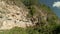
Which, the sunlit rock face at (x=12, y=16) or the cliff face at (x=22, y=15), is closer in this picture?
the sunlit rock face at (x=12, y=16)

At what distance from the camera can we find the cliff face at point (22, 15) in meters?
18.6

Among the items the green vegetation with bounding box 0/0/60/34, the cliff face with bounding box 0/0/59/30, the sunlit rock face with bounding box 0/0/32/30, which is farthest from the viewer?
the cliff face with bounding box 0/0/59/30

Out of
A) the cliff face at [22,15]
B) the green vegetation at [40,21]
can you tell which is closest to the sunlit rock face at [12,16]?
the cliff face at [22,15]

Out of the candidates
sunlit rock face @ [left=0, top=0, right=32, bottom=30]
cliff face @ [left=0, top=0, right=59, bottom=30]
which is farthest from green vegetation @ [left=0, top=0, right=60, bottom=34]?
sunlit rock face @ [left=0, top=0, right=32, bottom=30]

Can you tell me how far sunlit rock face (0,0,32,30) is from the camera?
18.4 metres

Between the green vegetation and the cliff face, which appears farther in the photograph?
the cliff face

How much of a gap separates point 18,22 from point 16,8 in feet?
5.68

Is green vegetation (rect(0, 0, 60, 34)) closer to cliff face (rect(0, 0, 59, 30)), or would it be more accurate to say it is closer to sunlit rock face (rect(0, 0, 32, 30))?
cliff face (rect(0, 0, 59, 30))

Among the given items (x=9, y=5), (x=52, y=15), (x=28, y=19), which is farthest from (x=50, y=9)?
(x=9, y=5)

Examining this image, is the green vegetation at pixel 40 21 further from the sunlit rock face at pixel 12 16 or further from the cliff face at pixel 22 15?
the sunlit rock face at pixel 12 16

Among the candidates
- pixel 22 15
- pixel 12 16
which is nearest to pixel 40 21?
pixel 22 15

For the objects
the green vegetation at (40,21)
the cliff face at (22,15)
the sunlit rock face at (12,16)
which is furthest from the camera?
the cliff face at (22,15)

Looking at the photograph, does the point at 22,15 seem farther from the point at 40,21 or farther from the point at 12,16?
the point at 40,21

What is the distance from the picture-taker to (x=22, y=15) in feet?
66.2
